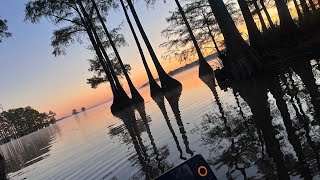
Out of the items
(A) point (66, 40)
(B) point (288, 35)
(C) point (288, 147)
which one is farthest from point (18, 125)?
(C) point (288, 147)

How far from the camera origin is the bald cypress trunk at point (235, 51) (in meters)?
17.7

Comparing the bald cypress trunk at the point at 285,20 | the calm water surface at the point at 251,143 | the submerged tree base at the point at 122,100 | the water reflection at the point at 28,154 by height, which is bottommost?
the water reflection at the point at 28,154

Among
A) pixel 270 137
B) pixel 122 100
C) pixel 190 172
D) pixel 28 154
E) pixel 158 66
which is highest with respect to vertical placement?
pixel 158 66

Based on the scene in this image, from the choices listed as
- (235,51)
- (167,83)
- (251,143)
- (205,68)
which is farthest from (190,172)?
(205,68)

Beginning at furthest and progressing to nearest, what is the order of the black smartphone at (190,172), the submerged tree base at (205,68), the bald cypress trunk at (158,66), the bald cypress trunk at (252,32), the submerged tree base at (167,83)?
the submerged tree base at (205,68) < the submerged tree base at (167,83) < the bald cypress trunk at (158,66) < the bald cypress trunk at (252,32) < the black smartphone at (190,172)

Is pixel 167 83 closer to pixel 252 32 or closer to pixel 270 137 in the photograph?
pixel 252 32

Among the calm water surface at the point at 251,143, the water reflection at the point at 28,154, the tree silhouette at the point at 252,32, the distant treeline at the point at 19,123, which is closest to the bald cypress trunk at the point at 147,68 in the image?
the water reflection at the point at 28,154

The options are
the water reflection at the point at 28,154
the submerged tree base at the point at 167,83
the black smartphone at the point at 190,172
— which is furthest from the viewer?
the submerged tree base at the point at 167,83

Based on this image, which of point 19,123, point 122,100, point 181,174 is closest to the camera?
point 181,174

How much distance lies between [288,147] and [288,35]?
15033mm

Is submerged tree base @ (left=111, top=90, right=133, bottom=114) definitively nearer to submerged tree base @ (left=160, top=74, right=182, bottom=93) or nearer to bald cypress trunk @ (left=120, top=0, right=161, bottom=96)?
bald cypress trunk @ (left=120, top=0, right=161, bottom=96)

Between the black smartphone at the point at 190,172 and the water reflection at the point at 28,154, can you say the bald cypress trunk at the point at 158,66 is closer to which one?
the water reflection at the point at 28,154

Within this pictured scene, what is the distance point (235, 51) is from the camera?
58.7 ft

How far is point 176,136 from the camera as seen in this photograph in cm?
1163
